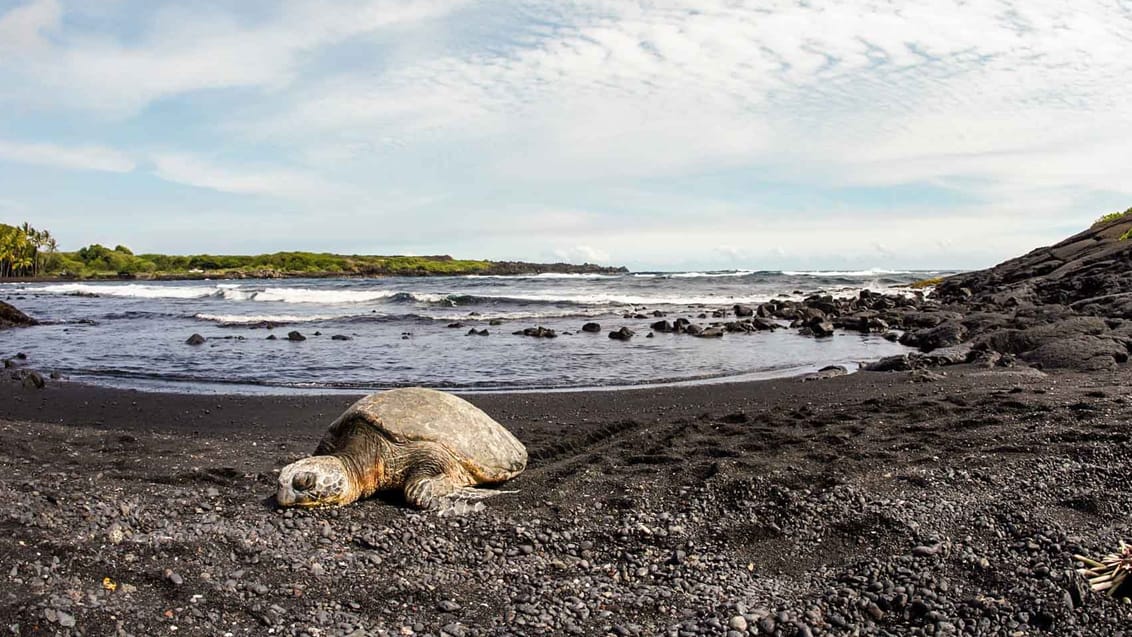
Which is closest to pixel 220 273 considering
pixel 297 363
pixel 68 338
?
pixel 68 338

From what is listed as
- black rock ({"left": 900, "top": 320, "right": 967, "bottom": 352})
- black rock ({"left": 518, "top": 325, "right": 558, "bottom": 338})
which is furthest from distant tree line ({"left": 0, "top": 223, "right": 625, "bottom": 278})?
black rock ({"left": 900, "top": 320, "right": 967, "bottom": 352})

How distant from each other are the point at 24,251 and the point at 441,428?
112 metres

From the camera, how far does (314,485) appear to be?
627 centimetres

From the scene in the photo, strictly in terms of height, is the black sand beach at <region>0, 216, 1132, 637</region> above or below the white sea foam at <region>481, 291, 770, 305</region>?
below

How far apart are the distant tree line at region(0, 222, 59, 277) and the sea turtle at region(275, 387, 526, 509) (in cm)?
10350

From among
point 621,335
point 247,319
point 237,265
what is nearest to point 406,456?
point 621,335

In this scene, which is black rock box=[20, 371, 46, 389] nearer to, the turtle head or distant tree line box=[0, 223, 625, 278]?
the turtle head

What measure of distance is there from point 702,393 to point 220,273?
92.7 meters

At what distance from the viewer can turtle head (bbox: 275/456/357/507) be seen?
6.20 meters

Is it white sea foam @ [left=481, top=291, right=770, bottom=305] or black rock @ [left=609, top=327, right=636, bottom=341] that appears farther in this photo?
white sea foam @ [left=481, top=291, right=770, bottom=305]

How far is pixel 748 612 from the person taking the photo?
448cm

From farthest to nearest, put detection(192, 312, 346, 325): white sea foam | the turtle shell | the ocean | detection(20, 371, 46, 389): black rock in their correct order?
detection(192, 312, 346, 325): white sea foam, the ocean, detection(20, 371, 46, 389): black rock, the turtle shell

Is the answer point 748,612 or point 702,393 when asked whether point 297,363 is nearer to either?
point 702,393

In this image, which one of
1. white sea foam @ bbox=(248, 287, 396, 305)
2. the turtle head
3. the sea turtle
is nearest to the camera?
the turtle head
